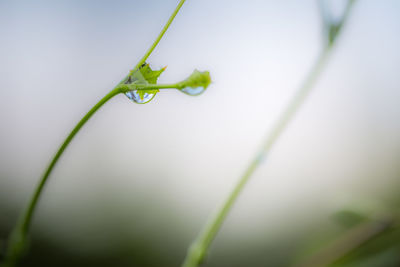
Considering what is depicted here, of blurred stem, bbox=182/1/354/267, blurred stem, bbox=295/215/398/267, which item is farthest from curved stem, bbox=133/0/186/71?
blurred stem, bbox=295/215/398/267

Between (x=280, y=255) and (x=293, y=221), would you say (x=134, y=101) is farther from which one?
(x=293, y=221)

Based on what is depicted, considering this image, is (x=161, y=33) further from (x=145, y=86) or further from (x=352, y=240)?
(x=352, y=240)

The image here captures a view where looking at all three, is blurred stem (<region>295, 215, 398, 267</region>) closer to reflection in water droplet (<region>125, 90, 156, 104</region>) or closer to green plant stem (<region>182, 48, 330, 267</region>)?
green plant stem (<region>182, 48, 330, 267</region>)

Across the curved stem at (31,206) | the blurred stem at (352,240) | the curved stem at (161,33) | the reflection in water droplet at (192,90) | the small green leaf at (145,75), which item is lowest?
the curved stem at (31,206)

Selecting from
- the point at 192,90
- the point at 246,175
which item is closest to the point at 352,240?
the point at 246,175

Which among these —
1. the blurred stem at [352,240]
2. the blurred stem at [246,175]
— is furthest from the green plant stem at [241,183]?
the blurred stem at [352,240]

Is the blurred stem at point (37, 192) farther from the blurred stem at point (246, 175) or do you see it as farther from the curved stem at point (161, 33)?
the blurred stem at point (246, 175)
